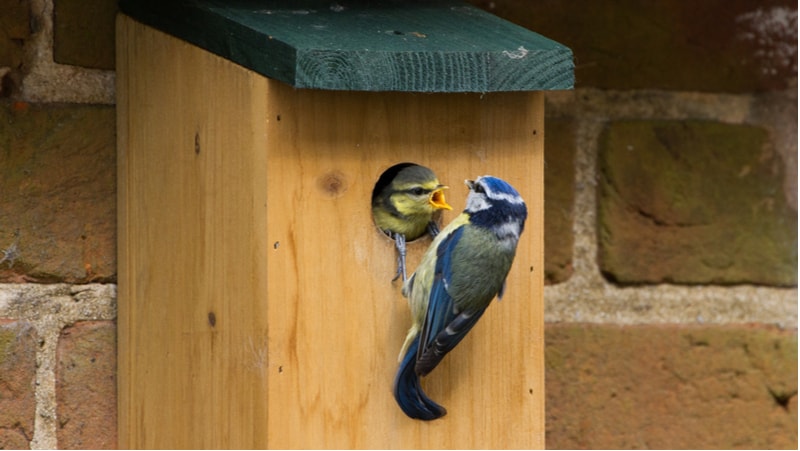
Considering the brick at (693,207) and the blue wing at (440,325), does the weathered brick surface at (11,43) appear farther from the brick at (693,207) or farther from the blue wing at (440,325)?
the brick at (693,207)

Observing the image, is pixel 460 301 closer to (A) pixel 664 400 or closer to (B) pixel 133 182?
(B) pixel 133 182

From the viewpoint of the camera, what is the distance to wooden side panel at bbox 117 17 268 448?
66.0 inches

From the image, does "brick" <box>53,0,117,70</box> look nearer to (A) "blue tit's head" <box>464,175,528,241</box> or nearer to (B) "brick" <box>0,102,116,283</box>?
(B) "brick" <box>0,102,116,283</box>

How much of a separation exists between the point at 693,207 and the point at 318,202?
2.59 ft

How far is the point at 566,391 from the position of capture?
2209 mm

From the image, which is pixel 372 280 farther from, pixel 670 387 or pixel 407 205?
pixel 670 387

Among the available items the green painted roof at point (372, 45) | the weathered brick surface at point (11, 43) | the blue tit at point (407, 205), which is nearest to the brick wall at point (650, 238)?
the weathered brick surface at point (11, 43)

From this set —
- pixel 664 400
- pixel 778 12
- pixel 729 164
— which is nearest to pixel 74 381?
pixel 664 400

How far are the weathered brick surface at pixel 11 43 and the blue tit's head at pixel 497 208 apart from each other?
0.68m

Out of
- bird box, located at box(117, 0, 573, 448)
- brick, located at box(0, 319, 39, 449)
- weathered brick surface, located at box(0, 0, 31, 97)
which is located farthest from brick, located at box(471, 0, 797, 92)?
brick, located at box(0, 319, 39, 449)

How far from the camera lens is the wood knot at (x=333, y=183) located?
169 centimetres

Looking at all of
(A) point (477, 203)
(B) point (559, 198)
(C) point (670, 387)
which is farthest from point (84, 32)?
(C) point (670, 387)

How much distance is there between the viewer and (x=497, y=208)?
67.4 inches

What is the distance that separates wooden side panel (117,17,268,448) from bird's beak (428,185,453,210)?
241 mm
